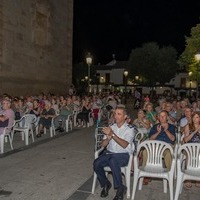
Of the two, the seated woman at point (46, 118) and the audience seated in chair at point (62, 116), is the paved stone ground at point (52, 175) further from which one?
the audience seated in chair at point (62, 116)

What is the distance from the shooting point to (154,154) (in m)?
6.18

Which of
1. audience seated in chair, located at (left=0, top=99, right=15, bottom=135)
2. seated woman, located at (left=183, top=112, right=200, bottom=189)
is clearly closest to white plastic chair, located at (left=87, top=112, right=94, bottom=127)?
audience seated in chair, located at (left=0, top=99, right=15, bottom=135)

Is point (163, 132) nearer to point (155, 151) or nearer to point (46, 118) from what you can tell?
point (155, 151)

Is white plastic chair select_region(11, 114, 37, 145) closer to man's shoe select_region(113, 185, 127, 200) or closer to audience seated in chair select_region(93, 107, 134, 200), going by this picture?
audience seated in chair select_region(93, 107, 134, 200)

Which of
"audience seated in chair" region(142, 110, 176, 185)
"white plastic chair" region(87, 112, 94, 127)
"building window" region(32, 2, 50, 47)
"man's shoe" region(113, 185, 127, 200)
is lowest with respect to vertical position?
"man's shoe" region(113, 185, 127, 200)

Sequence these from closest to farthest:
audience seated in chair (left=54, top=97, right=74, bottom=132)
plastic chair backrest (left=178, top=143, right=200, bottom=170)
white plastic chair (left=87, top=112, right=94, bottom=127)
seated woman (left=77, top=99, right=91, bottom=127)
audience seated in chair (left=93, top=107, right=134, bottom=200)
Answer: audience seated in chair (left=93, top=107, right=134, bottom=200) < plastic chair backrest (left=178, top=143, right=200, bottom=170) < audience seated in chair (left=54, top=97, right=74, bottom=132) < seated woman (left=77, top=99, right=91, bottom=127) < white plastic chair (left=87, top=112, right=94, bottom=127)

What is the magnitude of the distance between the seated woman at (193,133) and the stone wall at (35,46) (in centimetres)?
1323

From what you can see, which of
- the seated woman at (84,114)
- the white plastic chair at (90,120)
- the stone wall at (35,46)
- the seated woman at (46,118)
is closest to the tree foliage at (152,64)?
the stone wall at (35,46)

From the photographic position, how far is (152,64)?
60.4 metres

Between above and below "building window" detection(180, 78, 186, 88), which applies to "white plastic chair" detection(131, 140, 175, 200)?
below

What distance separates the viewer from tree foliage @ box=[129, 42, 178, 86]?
2371 inches

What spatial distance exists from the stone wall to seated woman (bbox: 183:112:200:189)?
1323 cm

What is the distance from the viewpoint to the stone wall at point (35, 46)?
1862 centimetres

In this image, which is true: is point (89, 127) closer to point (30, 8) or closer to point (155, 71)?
point (30, 8)
